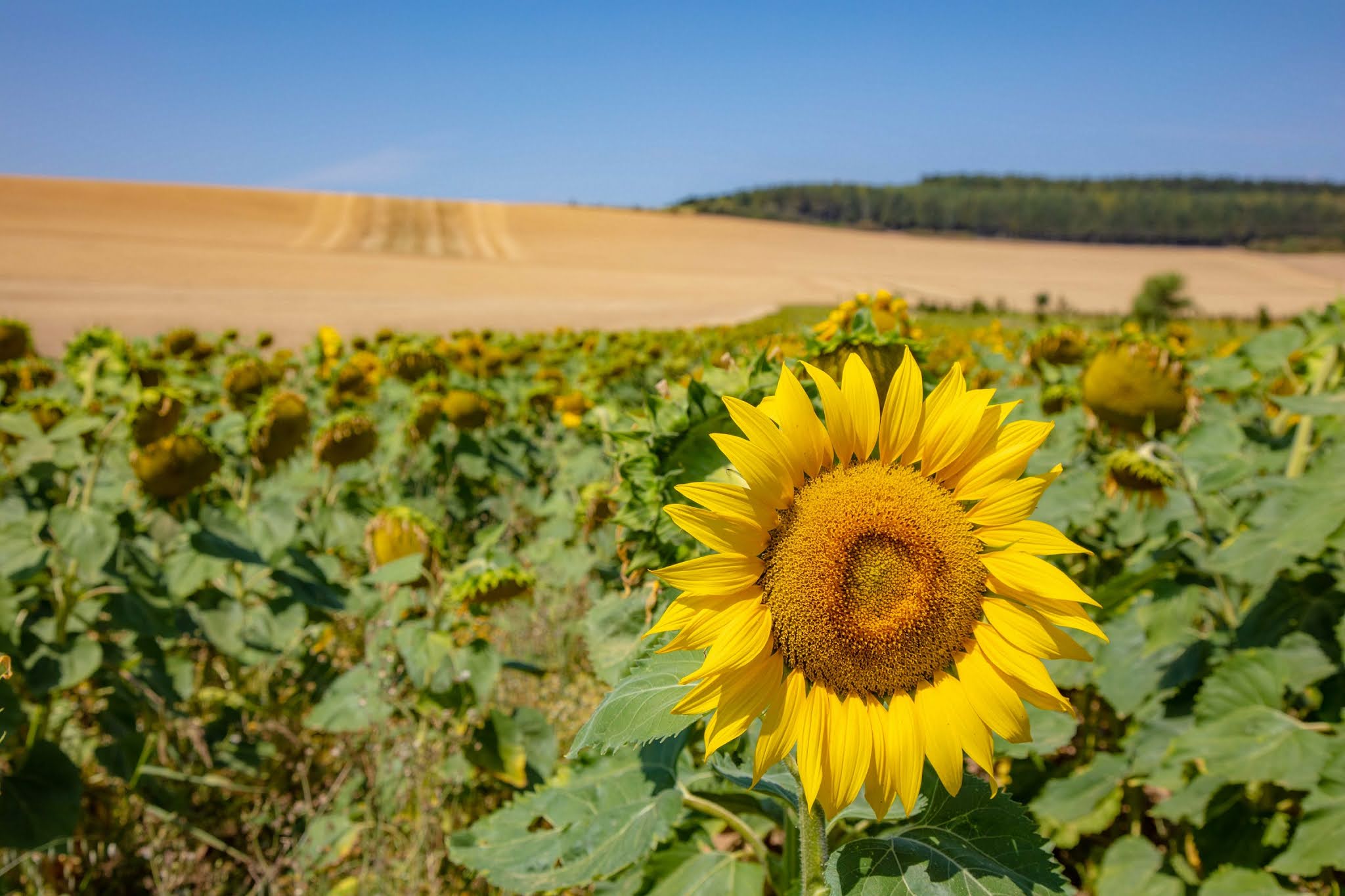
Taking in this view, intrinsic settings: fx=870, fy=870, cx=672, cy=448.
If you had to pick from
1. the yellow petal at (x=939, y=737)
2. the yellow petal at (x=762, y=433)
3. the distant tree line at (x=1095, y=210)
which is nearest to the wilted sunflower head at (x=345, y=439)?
the yellow petal at (x=762, y=433)

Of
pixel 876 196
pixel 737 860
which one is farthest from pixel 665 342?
pixel 876 196

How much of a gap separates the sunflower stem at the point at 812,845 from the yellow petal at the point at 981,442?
437 mm

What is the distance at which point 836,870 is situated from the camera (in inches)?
42.9

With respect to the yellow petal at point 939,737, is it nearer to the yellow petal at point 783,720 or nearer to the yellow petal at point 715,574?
the yellow petal at point 783,720

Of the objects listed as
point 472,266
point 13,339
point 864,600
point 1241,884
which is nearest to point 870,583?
point 864,600

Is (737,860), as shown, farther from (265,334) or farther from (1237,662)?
(265,334)

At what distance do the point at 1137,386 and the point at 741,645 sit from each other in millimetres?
2552

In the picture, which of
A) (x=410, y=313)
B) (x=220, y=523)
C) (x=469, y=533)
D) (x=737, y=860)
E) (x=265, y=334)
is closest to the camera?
(x=737, y=860)

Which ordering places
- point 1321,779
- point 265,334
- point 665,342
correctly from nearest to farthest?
point 1321,779 → point 265,334 → point 665,342

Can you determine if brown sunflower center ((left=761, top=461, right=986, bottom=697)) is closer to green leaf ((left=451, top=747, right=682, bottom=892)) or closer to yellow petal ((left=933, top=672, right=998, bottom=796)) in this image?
yellow petal ((left=933, top=672, right=998, bottom=796))

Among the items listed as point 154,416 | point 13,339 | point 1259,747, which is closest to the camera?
point 1259,747

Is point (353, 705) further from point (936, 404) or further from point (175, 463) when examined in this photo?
point (936, 404)

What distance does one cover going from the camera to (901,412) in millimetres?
1104

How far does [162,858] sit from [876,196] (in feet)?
317
